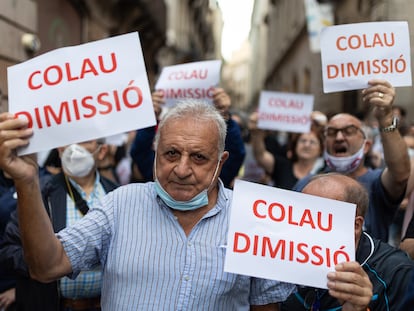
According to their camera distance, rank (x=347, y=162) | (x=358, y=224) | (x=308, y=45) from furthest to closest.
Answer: (x=308, y=45), (x=347, y=162), (x=358, y=224)

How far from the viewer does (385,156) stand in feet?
10.2

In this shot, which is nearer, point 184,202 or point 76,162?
point 184,202

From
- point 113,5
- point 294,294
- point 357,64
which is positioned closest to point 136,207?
point 294,294

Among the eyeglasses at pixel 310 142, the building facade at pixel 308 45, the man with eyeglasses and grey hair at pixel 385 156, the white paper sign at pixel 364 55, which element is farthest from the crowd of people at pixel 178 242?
the eyeglasses at pixel 310 142

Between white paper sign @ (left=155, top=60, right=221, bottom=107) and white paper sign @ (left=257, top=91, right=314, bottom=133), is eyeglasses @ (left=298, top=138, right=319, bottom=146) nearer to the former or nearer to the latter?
white paper sign @ (left=257, top=91, right=314, bottom=133)

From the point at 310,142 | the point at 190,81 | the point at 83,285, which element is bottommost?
the point at 83,285

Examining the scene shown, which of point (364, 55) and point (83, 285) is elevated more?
point (364, 55)

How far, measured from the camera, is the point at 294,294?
239 centimetres

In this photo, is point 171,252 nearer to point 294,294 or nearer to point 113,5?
point 294,294

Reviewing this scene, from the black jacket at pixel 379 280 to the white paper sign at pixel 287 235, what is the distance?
0.31 meters

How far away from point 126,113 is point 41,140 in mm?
330

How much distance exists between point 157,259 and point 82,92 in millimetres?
658

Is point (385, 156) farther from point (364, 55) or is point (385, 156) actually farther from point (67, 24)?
point (67, 24)

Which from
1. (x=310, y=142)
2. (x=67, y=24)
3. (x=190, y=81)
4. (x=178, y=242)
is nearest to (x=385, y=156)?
(x=178, y=242)
